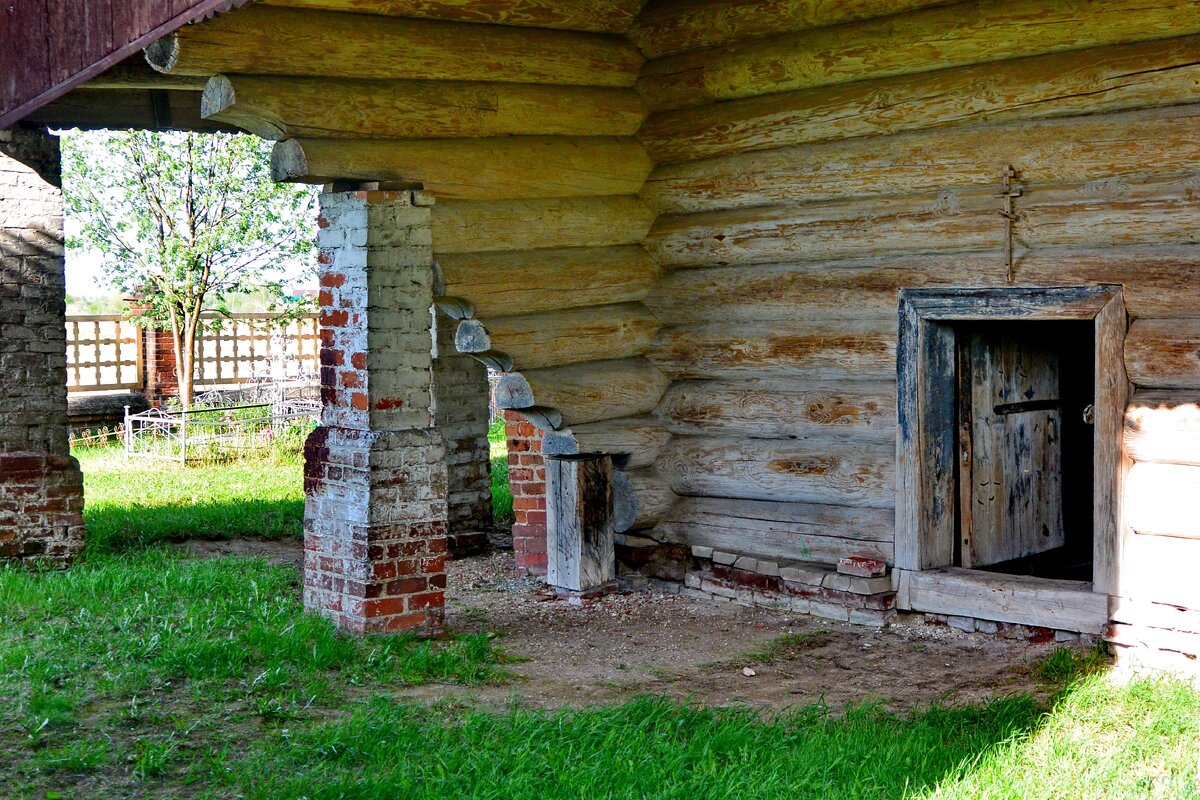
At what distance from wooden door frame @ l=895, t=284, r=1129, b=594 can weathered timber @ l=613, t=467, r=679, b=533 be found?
5.57 ft

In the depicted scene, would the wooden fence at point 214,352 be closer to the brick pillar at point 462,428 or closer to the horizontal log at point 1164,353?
the brick pillar at point 462,428

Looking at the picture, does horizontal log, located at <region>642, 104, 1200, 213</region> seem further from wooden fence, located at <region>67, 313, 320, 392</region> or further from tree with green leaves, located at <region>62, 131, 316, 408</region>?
wooden fence, located at <region>67, 313, 320, 392</region>

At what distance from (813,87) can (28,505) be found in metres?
5.74

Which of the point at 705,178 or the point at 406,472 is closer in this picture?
the point at 406,472

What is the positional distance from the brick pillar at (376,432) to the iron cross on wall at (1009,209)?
9.74ft

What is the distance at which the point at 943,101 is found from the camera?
6562 millimetres

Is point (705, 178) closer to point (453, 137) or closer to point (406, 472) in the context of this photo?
point (453, 137)

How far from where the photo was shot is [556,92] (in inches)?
281

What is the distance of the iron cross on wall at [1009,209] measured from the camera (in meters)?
6.42

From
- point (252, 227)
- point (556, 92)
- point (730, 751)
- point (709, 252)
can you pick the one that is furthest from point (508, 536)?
point (252, 227)

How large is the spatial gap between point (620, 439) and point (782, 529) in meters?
1.17

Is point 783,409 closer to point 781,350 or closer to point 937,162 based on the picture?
point 781,350

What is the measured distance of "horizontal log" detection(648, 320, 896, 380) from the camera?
23.5 ft

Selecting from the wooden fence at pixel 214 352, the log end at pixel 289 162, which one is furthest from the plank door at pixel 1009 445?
the wooden fence at pixel 214 352
